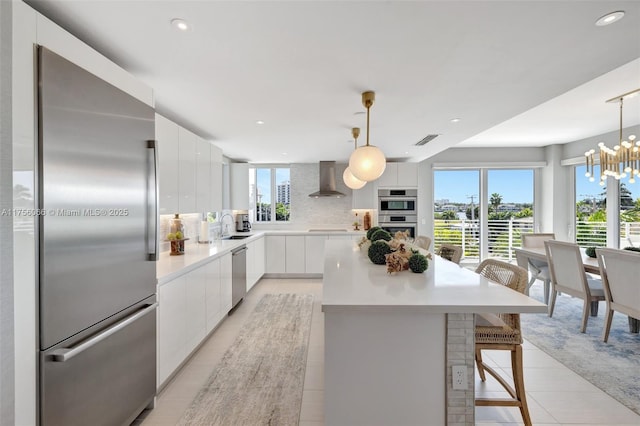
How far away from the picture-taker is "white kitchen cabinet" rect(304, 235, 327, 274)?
5.79 m

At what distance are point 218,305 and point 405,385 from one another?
91.9 inches

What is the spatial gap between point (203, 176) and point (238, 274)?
1.41m

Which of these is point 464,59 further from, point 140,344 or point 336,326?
point 140,344

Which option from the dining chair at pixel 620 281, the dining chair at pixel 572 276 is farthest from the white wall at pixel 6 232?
the dining chair at pixel 572 276

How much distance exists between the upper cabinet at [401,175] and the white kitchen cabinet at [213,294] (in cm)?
380

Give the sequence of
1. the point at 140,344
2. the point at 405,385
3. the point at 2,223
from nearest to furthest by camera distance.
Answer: the point at 2,223
the point at 405,385
the point at 140,344

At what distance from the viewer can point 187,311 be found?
2535 millimetres

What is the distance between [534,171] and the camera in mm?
6562

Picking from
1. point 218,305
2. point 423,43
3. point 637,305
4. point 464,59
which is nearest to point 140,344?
point 218,305

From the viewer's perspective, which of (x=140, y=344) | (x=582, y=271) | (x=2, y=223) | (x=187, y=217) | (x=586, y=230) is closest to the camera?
(x=2, y=223)

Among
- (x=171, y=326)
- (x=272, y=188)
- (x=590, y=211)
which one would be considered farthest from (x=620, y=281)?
(x=272, y=188)

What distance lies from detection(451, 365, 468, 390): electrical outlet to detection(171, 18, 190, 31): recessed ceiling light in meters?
2.29

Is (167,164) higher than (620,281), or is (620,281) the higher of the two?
(167,164)

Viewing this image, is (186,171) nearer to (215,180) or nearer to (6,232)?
(215,180)
